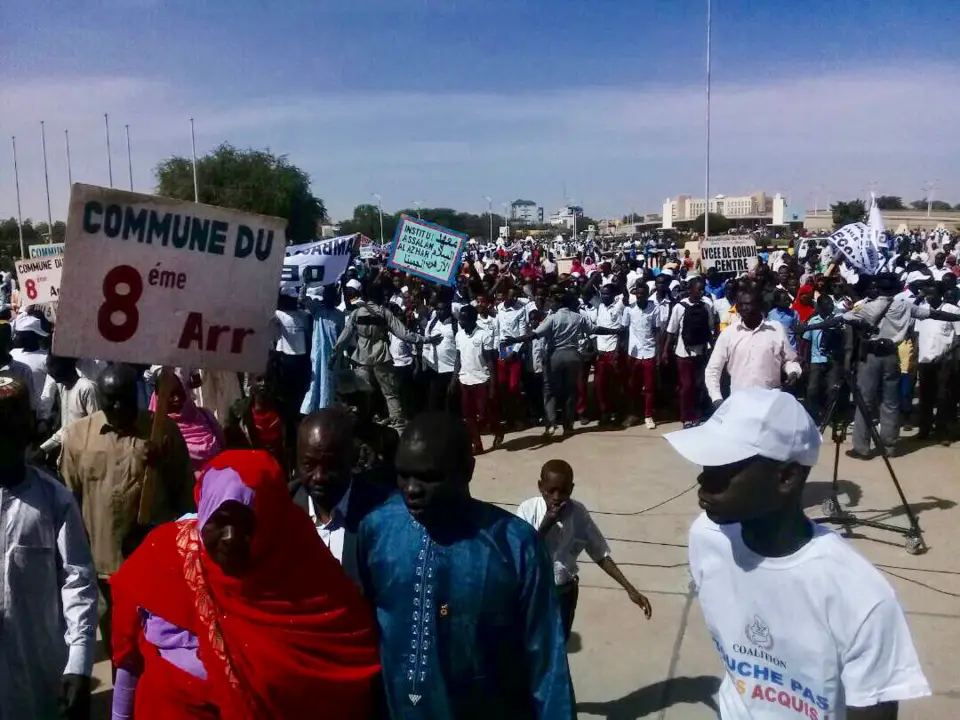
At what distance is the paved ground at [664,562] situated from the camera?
4.33m

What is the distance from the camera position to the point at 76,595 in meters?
2.82

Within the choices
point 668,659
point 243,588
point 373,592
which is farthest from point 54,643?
point 668,659

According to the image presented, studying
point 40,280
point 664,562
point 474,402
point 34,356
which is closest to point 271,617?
point 664,562

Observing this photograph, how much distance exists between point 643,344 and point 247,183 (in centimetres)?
4530

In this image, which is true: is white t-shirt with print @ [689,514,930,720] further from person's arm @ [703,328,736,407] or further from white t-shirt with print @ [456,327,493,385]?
white t-shirt with print @ [456,327,493,385]

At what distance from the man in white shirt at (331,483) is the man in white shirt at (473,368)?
245 inches

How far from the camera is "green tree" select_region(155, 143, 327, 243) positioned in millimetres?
50500

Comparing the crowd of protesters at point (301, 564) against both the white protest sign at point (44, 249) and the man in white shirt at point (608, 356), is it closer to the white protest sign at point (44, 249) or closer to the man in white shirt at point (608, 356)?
the man in white shirt at point (608, 356)

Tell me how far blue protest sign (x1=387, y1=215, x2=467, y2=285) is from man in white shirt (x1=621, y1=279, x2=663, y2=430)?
2234 millimetres

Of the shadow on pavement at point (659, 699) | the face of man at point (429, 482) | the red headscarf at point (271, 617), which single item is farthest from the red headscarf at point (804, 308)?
the red headscarf at point (271, 617)

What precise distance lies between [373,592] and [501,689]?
1.35ft

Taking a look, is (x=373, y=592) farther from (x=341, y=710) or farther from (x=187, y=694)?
(x=187, y=694)

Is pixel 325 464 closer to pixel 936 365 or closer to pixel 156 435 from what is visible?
→ pixel 156 435

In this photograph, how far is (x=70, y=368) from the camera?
5.78 meters
